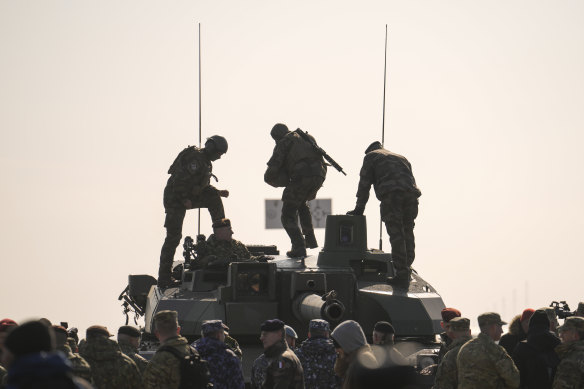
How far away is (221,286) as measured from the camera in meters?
15.4

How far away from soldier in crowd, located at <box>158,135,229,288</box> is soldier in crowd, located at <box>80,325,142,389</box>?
24.1ft

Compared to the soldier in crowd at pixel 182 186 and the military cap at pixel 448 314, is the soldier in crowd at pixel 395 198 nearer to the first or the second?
the soldier in crowd at pixel 182 186

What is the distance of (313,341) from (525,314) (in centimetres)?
296

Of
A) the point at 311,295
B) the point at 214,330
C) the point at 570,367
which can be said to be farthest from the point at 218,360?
the point at 311,295

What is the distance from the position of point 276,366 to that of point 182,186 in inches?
292

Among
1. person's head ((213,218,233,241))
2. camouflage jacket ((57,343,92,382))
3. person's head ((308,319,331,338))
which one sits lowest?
camouflage jacket ((57,343,92,382))

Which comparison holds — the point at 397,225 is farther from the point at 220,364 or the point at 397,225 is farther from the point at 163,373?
the point at 163,373

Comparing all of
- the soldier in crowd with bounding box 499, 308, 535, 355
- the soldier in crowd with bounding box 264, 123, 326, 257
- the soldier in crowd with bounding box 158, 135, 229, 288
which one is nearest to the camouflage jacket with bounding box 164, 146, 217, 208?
the soldier in crowd with bounding box 158, 135, 229, 288

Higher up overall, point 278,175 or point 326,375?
point 278,175

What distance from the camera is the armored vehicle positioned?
15.1 meters

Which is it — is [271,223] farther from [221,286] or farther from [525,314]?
[525,314]

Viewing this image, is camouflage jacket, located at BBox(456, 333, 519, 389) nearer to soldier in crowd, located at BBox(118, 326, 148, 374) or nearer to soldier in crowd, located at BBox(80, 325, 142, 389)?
soldier in crowd, located at BBox(80, 325, 142, 389)

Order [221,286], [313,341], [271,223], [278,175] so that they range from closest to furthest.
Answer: [313,341]
[221,286]
[278,175]
[271,223]

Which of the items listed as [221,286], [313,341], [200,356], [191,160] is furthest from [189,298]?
[200,356]
